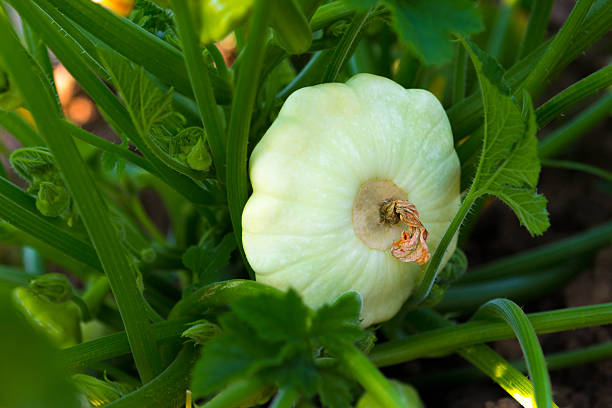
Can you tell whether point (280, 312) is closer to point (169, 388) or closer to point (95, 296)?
point (169, 388)

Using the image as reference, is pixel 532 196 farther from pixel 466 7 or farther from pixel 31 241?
pixel 31 241

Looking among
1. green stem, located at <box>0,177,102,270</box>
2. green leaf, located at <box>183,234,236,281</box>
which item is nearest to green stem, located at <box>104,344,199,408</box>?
green leaf, located at <box>183,234,236,281</box>

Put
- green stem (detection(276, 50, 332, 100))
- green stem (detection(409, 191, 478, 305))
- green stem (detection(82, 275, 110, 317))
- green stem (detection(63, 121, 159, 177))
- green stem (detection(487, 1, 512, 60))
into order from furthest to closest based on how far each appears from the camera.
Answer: green stem (detection(487, 1, 512, 60)) < green stem (detection(82, 275, 110, 317)) < green stem (detection(276, 50, 332, 100)) < green stem (detection(63, 121, 159, 177)) < green stem (detection(409, 191, 478, 305))

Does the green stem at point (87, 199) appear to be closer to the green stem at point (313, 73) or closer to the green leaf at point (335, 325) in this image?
the green leaf at point (335, 325)

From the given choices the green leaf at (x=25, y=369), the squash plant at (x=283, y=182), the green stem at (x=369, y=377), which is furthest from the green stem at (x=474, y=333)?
the green leaf at (x=25, y=369)

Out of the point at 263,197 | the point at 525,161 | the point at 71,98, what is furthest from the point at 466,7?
the point at 71,98

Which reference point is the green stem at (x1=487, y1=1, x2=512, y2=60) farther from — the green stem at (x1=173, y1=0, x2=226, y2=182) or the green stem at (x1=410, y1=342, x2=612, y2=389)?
the green stem at (x1=173, y1=0, x2=226, y2=182)

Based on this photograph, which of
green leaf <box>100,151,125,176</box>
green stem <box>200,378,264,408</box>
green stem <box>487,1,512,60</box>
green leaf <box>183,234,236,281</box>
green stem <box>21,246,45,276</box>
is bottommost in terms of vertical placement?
green stem <box>21,246,45,276</box>

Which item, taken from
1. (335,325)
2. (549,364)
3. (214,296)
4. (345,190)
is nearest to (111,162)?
(214,296)
